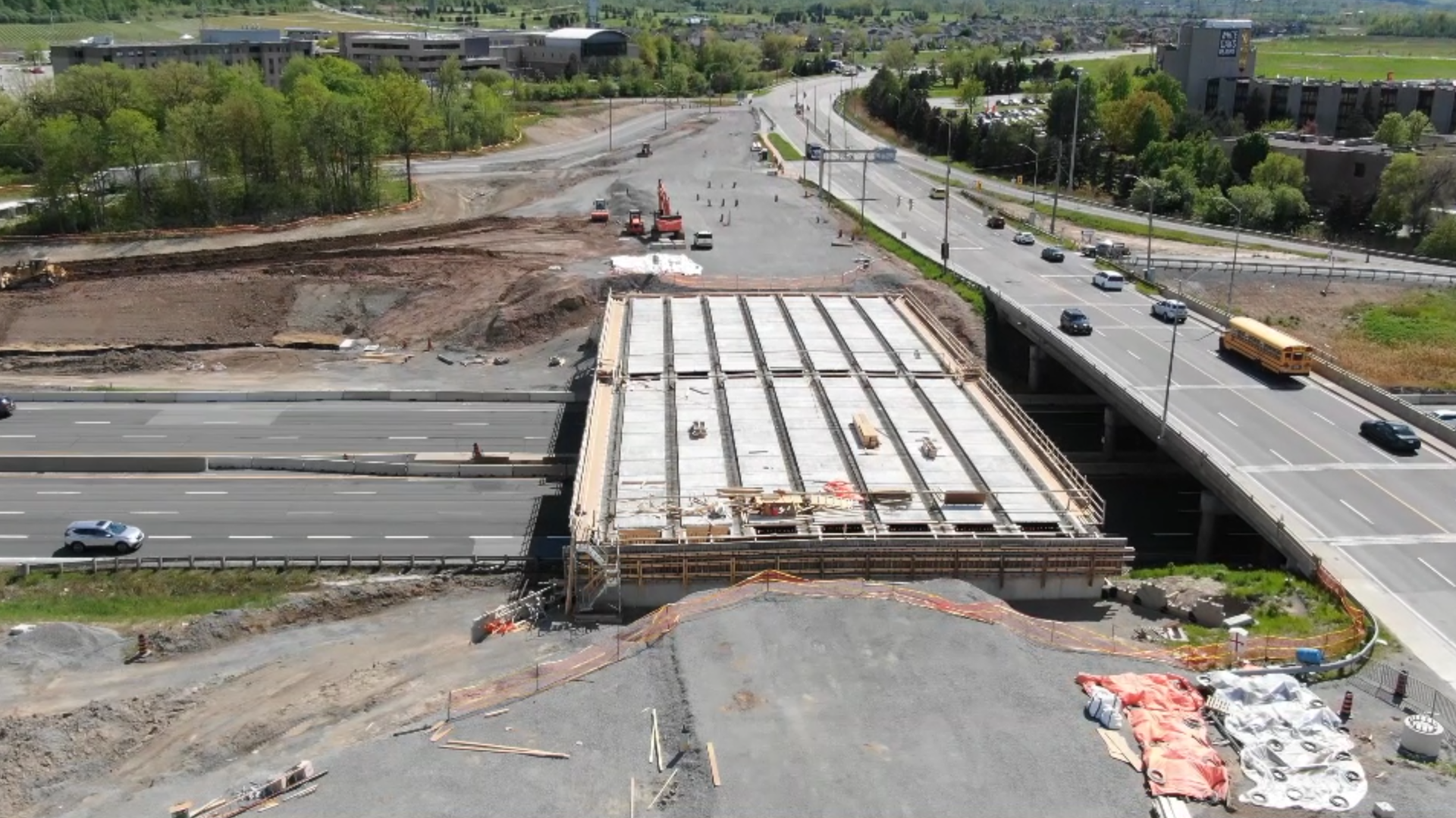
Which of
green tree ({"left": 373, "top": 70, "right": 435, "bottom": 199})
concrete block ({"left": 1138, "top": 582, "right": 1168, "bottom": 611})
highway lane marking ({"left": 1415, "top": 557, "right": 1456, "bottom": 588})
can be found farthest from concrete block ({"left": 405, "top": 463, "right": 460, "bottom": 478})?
green tree ({"left": 373, "top": 70, "right": 435, "bottom": 199})

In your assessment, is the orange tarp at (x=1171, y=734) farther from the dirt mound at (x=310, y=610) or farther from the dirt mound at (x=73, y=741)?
the dirt mound at (x=73, y=741)

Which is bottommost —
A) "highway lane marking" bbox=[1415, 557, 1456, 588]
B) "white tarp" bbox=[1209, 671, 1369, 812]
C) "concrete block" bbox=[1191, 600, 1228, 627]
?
"concrete block" bbox=[1191, 600, 1228, 627]

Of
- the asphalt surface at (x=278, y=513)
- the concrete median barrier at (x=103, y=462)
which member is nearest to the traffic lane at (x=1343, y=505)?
the asphalt surface at (x=278, y=513)

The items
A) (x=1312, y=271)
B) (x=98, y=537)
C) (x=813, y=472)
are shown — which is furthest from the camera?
(x=1312, y=271)

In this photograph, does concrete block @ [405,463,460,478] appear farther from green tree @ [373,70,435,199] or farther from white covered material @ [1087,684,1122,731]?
green tree @ [373,70,435,199]

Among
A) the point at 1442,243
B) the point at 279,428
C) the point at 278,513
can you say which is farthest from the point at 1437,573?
the point at 1442,243

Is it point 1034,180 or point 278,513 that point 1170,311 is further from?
point 1034,180
